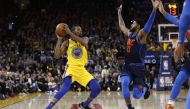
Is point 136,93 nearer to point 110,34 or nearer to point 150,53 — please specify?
point 150,53

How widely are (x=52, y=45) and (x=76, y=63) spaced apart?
16.5 m

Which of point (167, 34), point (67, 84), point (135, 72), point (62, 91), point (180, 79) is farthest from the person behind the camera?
point (167, 34)

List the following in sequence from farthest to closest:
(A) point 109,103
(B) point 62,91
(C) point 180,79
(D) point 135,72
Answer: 1. (A) point 109,103
2. (D) point 135,72
3. (B) point 62,91
4. (C) point 180,79

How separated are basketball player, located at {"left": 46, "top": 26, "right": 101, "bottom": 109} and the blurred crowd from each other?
26.6 feet

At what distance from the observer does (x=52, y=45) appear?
25.9 m

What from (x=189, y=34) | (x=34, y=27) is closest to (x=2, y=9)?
(x=34, y=27)

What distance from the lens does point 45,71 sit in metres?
23.3

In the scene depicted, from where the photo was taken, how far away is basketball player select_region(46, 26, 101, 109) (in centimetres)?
930

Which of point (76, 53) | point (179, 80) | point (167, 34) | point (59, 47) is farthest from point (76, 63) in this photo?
point (167, 34)

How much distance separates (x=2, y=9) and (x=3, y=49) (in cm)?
621

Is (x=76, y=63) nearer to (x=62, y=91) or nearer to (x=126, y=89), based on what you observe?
(x=62, y=91)

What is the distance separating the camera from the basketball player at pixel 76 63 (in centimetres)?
930

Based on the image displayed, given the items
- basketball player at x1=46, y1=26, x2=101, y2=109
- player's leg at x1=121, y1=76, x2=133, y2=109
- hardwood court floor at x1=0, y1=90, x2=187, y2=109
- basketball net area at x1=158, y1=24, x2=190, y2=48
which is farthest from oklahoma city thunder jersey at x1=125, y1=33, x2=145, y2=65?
basketball net area at x1=158, y1=24, x2=190, y2=48

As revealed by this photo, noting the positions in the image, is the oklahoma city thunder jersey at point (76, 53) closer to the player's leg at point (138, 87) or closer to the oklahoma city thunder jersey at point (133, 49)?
the oklahoma city thunder jersey at point (133, 49)
